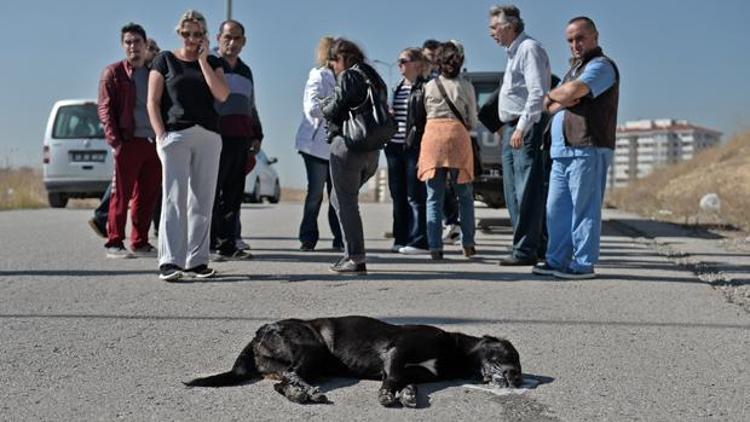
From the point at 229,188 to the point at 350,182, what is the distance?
173 centimetres

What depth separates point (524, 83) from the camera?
345 inches

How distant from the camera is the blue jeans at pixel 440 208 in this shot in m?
9.36

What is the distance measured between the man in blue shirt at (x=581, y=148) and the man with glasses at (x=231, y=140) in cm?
281

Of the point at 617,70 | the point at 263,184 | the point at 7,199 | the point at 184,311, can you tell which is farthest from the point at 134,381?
the point at 263,184

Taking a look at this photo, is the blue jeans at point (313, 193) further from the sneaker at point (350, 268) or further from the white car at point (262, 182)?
the white car at point (262, 182)

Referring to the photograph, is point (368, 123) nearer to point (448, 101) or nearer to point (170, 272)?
point (170, 272)

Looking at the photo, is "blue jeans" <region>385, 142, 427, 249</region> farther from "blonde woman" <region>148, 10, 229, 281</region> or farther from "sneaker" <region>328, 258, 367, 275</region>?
"blonde woman" <region>148, 10, 229, 281</region>

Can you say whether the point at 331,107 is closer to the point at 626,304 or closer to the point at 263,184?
the point at 626,304

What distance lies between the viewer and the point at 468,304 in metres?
6.45

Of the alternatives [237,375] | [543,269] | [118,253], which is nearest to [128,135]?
[118,253]

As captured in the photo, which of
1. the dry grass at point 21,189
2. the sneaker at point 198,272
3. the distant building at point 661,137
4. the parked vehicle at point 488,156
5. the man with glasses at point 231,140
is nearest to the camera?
the sneaker at point 198,272

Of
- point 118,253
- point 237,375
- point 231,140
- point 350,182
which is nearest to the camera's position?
point 237,375

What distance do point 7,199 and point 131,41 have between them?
45.2 feet

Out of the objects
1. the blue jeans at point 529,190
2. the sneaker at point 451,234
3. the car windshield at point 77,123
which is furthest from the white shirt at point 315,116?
the car windshield at point 77,123
